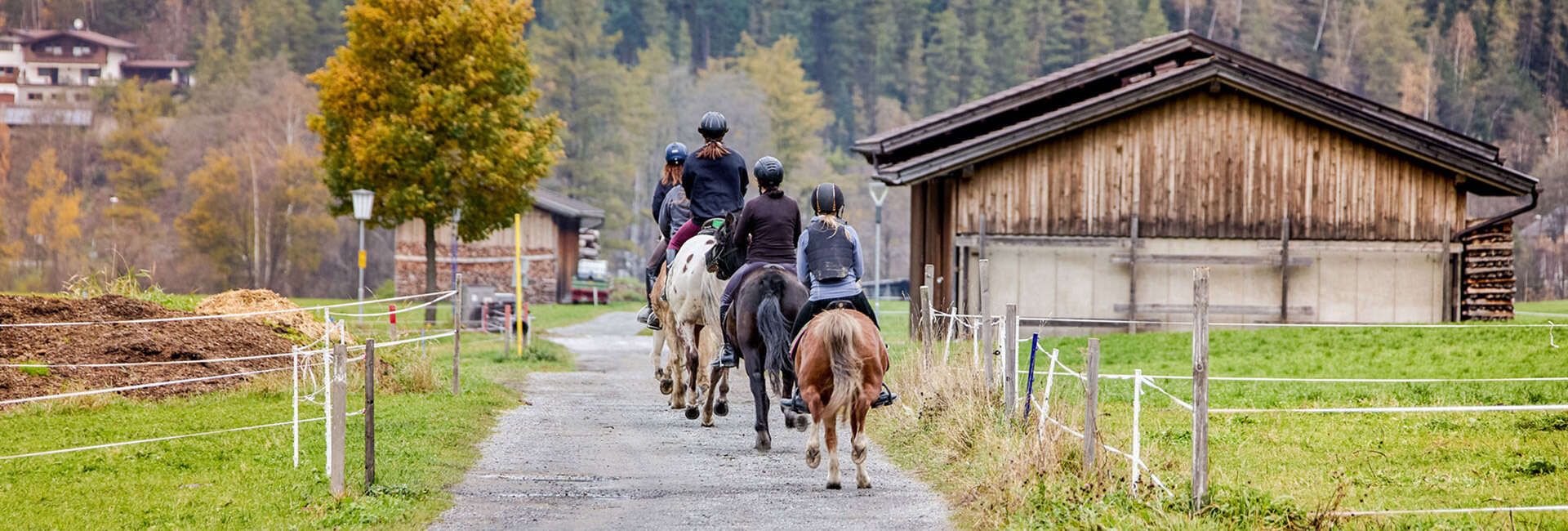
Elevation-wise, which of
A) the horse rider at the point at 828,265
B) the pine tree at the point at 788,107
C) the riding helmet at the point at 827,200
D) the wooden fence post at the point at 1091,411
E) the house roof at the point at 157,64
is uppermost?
the house roof at the point at 157,64

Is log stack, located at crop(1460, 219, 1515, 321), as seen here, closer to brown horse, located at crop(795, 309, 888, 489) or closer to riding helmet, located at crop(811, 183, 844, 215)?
riding helmet, located at crop(811, 183, 844, 215)

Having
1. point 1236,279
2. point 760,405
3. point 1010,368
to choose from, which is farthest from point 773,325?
point 1236,279

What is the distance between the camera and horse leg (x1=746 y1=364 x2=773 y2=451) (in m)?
13.9

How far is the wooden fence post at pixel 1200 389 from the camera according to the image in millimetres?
9031

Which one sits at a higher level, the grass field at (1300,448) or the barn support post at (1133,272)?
the barn support post at (1133,272)

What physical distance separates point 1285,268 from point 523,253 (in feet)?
126

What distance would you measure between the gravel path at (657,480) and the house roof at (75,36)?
331 feet

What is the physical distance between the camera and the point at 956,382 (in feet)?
47.8

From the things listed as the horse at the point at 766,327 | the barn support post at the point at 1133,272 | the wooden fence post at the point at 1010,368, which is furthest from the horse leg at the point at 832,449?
the barn support post at the point at 1133,272

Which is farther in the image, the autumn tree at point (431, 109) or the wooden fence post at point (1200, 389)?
the autumn tree at point (431, 109)

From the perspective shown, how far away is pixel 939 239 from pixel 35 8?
102694mm

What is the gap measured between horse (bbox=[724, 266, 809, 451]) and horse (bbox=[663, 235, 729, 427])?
1.38m

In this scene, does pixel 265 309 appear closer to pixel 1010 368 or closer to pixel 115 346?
pixel 115 346

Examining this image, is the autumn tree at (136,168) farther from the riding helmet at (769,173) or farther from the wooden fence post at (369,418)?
the wooden fence post at (369,418)
